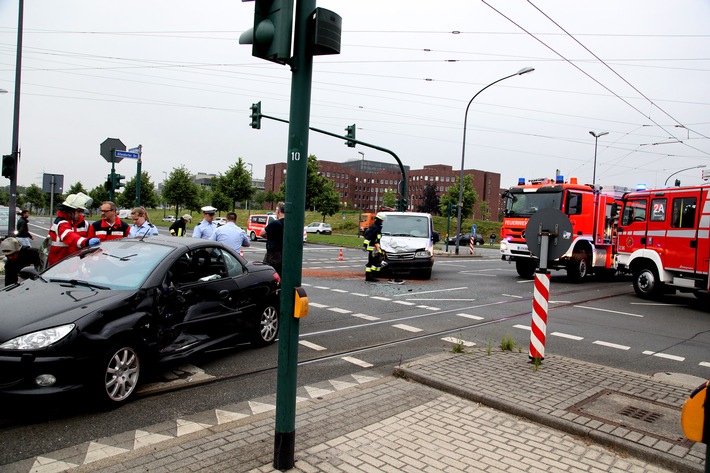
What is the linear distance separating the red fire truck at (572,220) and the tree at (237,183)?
37962 mm

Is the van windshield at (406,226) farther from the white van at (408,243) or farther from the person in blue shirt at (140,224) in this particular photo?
the person in blue shirt at (140,224)

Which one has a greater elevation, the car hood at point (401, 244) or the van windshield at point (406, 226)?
the van windshield at point (406, 226)

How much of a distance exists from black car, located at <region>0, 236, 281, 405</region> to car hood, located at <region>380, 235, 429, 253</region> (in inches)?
364

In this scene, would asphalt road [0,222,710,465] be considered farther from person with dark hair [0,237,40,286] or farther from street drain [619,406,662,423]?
person with dark hair [0,237,40,286]

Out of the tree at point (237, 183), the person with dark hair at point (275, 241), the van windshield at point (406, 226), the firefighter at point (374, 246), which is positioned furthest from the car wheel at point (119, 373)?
the tree at point (237, 183)

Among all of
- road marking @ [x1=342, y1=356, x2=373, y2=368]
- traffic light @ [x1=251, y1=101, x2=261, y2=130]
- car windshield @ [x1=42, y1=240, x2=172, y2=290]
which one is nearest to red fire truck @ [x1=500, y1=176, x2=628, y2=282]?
traffic light @ [x1=251, y1=101, x2=261, y2=130]

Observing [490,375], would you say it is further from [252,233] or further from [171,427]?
[252,233]

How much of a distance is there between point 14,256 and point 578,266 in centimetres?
1589

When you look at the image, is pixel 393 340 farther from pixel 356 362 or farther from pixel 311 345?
pixel 356 362

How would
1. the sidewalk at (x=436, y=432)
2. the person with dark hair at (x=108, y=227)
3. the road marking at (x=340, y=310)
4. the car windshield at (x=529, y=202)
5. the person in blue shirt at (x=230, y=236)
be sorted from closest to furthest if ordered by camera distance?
the sidewalk at (x=436, y=432) < the person with dark hair at (x=108, y=227) < the person in blue shirt at (x=230, y=236) < the road marking at (x=340, y=310) < the car windshield at (x=529, y=202)

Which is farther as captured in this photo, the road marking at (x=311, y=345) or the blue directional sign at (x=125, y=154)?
the blue directional sign at (x=125, y=154)

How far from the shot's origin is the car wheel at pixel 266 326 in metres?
6.84

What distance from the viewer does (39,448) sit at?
3781mm

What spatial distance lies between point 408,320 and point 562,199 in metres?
9.69
